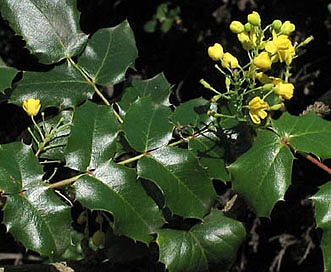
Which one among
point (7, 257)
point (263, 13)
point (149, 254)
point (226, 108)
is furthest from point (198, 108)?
point (7, 257)

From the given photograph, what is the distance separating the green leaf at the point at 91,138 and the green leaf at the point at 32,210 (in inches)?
2.8

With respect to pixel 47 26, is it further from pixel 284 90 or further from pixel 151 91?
pixel 284 90

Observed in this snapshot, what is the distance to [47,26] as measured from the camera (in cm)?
157

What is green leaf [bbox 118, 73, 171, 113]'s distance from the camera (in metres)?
1.57

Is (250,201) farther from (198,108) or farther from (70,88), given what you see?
(70,88)

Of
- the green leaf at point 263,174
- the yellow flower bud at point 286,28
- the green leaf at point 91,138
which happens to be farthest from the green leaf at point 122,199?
the yellow flower bud at point 286,28

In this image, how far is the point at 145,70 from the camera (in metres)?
2.87

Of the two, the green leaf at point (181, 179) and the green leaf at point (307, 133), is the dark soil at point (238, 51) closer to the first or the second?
the green leaf at point (307, 133)

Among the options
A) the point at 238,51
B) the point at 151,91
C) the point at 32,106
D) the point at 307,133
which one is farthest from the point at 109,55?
the point at 238,51

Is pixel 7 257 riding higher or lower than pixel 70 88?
lower

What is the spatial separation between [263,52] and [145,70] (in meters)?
1.57

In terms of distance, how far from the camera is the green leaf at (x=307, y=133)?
4.42 feet

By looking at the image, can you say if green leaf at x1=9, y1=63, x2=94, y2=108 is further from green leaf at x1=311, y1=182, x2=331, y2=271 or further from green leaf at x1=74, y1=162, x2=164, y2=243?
green leaf at x1=311, y1=182, x2=331, y2=271

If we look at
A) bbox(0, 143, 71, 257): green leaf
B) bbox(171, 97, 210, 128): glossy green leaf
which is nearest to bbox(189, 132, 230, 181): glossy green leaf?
bbox(171, 97, 210, 128): glossy green leaf
